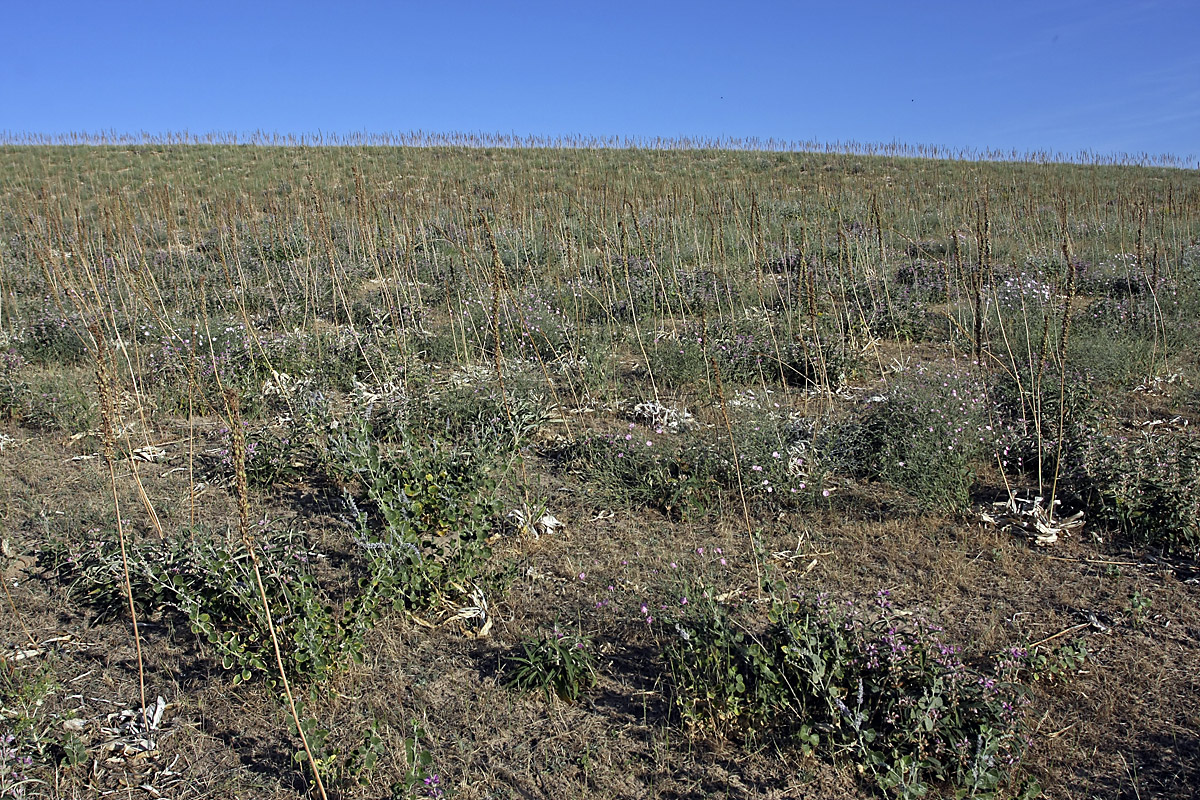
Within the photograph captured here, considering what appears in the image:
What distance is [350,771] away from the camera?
2361 millimetres

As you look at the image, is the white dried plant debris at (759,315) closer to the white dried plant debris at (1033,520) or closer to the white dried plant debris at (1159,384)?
the white dried plant debris at (1159,384)

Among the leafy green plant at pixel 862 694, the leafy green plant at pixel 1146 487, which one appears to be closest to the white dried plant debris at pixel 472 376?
the leafy green plant at pixel 862 694

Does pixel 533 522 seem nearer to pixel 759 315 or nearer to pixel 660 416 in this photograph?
pixel 660 416

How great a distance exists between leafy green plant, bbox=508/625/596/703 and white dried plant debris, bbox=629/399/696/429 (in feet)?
7.42

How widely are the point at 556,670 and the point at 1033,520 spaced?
2.49 m

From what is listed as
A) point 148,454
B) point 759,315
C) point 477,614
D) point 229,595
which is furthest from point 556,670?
point 759,315

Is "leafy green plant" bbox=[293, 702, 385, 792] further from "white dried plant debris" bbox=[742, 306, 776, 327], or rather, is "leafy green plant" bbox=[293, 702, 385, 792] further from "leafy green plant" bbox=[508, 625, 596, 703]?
"white dried plant debris" bbox=[742, 306, 776, 327]

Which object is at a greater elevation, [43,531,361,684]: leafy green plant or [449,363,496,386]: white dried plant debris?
[449,363,496,386]: white dried plant debris

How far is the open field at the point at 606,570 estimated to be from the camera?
242 centimetres

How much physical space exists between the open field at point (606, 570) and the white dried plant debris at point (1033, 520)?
0.07 ft

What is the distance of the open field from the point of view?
2.42 m

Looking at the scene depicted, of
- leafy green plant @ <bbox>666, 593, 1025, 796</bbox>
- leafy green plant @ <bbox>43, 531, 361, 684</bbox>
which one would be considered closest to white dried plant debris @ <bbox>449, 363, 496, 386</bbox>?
leafy green plant @ <bbox>43, 531, 361, 684</bbox>

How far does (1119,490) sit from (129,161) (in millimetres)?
28947

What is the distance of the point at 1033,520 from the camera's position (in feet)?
12.2
